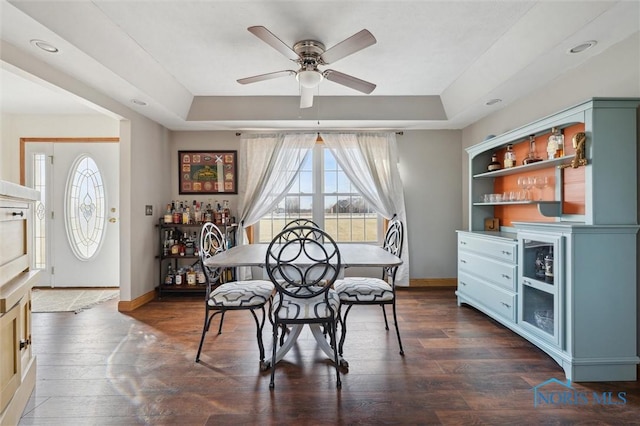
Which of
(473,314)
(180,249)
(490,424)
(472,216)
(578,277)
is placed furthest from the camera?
(180,249)

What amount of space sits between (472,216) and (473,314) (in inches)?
43.3

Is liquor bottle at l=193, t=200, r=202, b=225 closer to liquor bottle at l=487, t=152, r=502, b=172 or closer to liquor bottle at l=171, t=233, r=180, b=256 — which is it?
liquor bottle at l=171, t=233, r=180, b=256

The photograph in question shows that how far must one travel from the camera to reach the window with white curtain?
14.8 ft

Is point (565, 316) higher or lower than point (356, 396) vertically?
higher

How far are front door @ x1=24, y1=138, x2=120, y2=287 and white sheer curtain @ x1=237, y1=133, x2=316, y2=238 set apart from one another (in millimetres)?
1805

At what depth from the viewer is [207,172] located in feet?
14.4

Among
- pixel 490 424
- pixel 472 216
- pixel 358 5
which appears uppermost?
pixel 358 5

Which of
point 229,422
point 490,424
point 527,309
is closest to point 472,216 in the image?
point 527,309

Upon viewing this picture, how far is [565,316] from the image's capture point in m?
2.05

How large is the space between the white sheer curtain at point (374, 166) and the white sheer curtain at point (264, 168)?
459mm

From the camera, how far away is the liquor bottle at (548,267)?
223cm

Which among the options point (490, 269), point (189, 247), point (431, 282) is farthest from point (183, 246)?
point (490, 269)

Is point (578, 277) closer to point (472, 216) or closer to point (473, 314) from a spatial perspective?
point (473, 314)

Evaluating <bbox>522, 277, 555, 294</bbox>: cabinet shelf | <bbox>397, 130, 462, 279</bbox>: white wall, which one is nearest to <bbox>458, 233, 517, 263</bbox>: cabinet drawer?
<bbox>522, 277, 555, 294</bbox>: cabinet shelf
